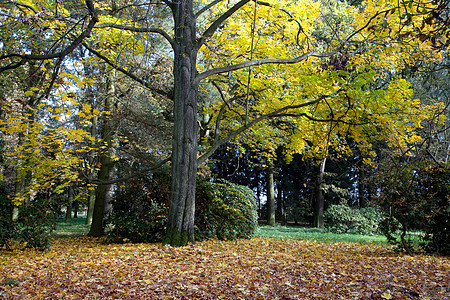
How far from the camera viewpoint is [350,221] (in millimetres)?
15562

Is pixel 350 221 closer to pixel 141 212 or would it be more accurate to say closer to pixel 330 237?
pixel 330 237

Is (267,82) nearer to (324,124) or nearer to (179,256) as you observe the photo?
(324,124)

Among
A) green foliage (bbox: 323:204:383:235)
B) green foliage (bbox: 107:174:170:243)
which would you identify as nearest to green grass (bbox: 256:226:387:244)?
green foliage (bbox: 323:204:383:235)

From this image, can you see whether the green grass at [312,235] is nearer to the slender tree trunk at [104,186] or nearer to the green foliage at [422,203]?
the slender tree trunk at [104,186]

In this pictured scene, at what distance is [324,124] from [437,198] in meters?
3.78

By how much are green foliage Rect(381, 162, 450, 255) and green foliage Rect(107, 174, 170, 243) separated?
5.49m

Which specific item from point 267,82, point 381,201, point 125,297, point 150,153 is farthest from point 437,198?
point 150,153

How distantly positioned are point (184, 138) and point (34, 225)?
13.4 feet

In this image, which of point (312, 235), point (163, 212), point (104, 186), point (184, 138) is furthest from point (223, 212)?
point (312, 235)

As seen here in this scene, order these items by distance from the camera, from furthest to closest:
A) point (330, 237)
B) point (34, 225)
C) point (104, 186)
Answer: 1. point (330, 237)
2. point (104, 186)
3. point (34, 225)

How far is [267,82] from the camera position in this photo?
906cm

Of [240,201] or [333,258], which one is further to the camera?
[240,201]

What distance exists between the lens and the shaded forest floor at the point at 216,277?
3.77 m

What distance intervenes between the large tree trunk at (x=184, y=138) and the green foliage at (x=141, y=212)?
164cm
